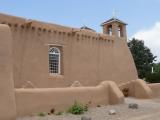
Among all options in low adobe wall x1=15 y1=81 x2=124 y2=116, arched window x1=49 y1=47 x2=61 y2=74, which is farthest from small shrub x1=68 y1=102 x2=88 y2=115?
arched window x1=49 y1=47 x2=61 y2=74

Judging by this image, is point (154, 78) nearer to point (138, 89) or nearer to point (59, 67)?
point (138, 89)

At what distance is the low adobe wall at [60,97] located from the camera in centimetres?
Result: 1259

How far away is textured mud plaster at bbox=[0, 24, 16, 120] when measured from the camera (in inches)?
426

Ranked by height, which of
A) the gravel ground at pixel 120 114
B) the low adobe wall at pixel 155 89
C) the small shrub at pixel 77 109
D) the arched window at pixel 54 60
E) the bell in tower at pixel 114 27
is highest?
the bell in tower at pixel 114 27

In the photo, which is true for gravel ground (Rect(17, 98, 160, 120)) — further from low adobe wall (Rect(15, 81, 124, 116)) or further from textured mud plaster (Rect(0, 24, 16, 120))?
textured mud plaster (Rect(0, 24, 16, 120))

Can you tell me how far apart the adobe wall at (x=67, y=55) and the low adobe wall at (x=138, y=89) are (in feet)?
4.26

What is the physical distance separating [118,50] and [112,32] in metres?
1.78

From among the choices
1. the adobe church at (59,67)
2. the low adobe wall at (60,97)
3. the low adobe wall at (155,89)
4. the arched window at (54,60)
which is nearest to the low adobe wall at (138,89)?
the adobe church at (59,67)

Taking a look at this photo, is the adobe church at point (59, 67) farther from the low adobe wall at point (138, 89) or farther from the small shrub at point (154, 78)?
the small shrub at point (154, 78)

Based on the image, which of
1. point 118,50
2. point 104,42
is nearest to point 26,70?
point 104,42

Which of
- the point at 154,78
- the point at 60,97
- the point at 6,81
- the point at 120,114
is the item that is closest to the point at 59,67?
the point at 60,97

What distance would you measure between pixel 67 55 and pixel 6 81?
841cm

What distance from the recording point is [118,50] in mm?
23484

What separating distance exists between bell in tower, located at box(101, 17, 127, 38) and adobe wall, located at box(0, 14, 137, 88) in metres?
1.05
